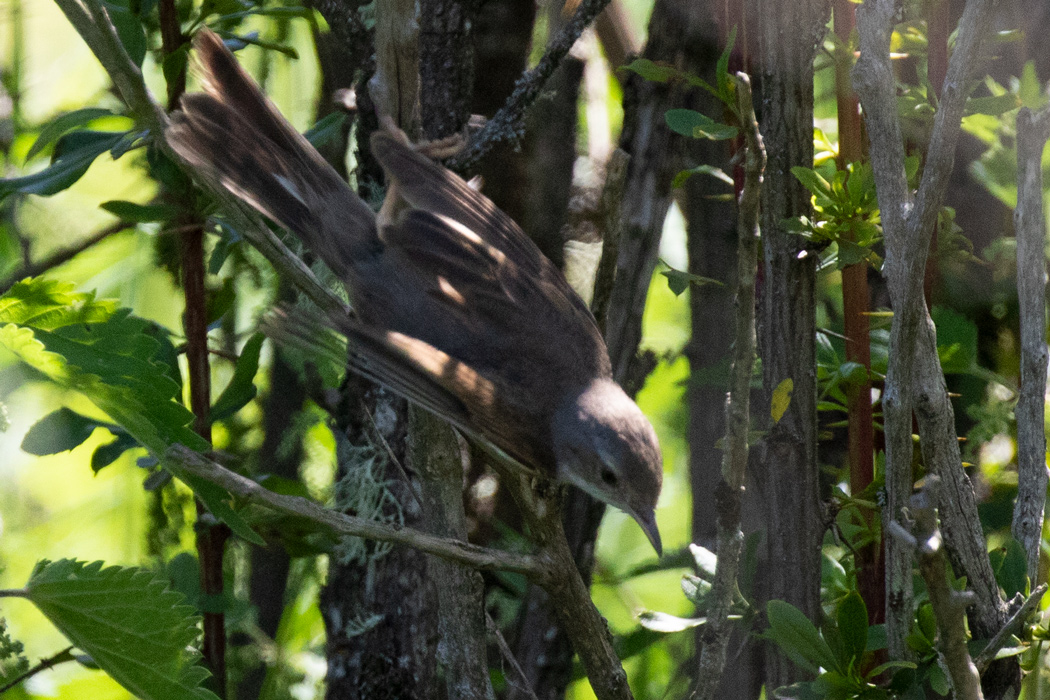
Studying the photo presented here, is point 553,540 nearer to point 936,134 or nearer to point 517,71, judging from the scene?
point 936,134

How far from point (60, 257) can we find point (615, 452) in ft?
4.65

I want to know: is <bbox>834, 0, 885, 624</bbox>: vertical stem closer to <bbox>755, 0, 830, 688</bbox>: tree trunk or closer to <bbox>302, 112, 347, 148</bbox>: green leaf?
<bbox>755, 0, 830, 688</bbox>: tree trunk

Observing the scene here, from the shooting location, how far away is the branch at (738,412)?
1.13m

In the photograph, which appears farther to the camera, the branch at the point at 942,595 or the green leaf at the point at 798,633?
the green leaf at the point at 798,633

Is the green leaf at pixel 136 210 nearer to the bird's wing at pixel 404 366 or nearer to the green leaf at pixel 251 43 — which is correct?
the green leaf at pixel 251 43

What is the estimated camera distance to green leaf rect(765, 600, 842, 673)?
46.8 inches

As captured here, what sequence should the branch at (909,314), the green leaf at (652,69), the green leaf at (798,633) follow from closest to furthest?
the branch at (909,314)
the green leaf at (798,633)
the green leaf at (652,69)

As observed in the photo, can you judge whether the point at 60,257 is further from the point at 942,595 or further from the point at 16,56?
the point at 942,595

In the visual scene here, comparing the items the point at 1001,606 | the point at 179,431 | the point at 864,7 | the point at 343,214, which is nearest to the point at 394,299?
the point at 343,214

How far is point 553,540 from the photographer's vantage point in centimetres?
139

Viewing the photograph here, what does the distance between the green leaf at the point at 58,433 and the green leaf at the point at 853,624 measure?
120cm

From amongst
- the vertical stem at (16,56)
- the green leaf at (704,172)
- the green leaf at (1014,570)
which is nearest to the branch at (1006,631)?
the green leaf at (1014,570)

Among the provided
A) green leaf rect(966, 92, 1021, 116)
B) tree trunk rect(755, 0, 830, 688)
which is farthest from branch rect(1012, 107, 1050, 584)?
tree trunk rect(755, 0, 830, 688)

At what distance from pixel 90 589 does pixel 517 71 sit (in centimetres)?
158
